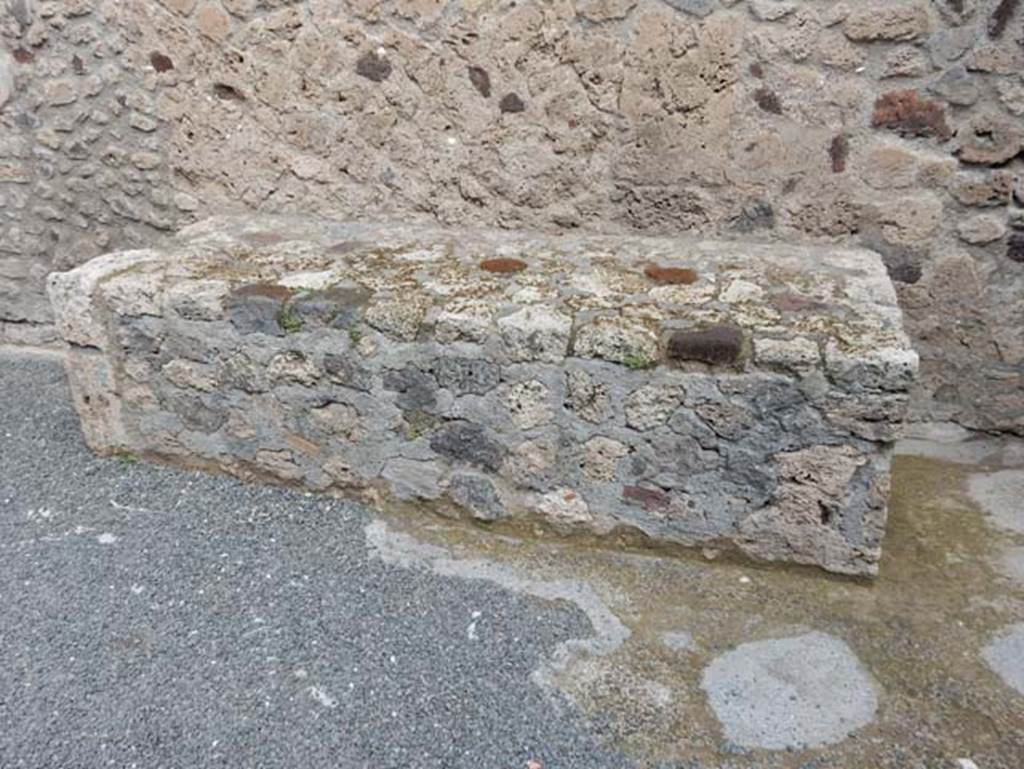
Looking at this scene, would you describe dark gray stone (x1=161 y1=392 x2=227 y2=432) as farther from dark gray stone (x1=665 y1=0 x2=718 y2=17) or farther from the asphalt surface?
dark gray stone (x1=665 y1=0 x2=718 y2=17)

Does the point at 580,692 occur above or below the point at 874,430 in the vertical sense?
below

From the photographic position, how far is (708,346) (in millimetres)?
2189

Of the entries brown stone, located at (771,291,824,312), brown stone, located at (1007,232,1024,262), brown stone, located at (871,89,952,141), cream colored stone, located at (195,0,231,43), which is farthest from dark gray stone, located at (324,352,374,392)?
brown stone, located at (1007,232,1024,262)

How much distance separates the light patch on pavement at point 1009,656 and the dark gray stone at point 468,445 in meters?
1.38

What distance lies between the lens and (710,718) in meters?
1.84

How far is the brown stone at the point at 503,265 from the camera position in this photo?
2732mm

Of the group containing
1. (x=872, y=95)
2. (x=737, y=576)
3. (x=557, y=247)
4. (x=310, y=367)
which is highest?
(x=872, y=95)

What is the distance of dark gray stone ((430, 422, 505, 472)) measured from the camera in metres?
2.44

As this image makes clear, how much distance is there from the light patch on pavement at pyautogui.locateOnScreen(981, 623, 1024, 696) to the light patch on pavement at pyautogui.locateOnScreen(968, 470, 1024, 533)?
1.87 feet

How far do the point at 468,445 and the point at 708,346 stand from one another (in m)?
0.78

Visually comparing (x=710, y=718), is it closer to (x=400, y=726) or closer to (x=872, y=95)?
(x=400, y=726)

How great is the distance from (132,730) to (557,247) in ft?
6.63

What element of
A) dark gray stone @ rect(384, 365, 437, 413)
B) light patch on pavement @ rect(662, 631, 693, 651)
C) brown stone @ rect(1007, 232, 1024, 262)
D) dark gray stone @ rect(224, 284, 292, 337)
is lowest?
light patch on pavement @ rect(662, 631, 693, 651)

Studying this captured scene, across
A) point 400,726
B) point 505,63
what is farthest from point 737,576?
point 505,63
